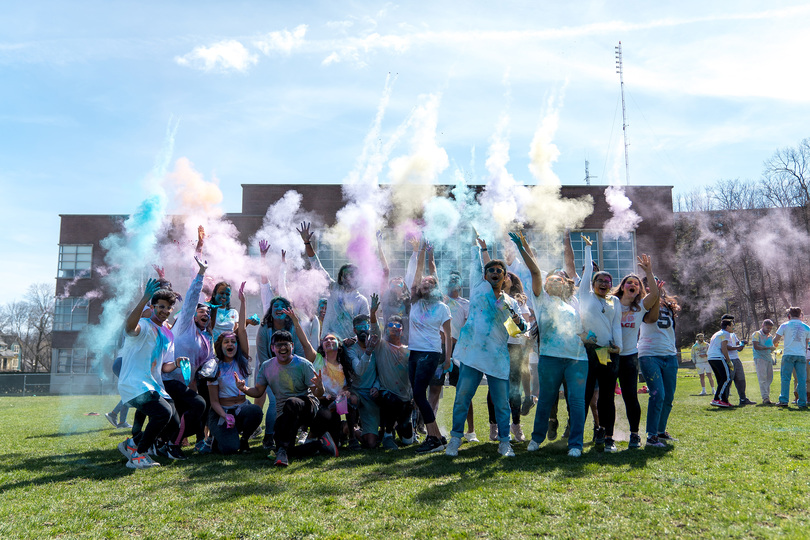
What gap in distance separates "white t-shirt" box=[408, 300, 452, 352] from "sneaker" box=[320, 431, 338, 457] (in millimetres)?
1401

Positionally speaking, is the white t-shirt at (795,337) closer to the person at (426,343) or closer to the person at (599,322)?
the person at (599,322)

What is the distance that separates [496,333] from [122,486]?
12.7 ft

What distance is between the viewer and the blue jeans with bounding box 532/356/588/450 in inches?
247

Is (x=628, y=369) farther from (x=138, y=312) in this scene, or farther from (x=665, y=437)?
(x=138, y=312)

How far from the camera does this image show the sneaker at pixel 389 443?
23.4ft

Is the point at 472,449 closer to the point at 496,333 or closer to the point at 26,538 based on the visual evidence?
the point at 496,333

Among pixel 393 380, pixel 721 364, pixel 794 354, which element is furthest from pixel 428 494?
pixel 794 354

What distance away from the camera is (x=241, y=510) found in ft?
14.2

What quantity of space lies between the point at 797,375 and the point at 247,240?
24.6 meters

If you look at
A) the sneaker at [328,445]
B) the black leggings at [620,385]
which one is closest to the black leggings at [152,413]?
the sneaker at [328,445]

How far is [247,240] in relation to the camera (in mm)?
30375

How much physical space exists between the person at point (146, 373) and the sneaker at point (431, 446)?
277 cm

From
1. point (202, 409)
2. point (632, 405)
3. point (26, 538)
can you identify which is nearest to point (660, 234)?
point (632, 405)

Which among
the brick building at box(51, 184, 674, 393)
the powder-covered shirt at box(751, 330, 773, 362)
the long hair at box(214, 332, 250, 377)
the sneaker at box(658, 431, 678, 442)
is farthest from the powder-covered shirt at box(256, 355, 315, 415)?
the brick building at box(51, 184, 674, 393)
